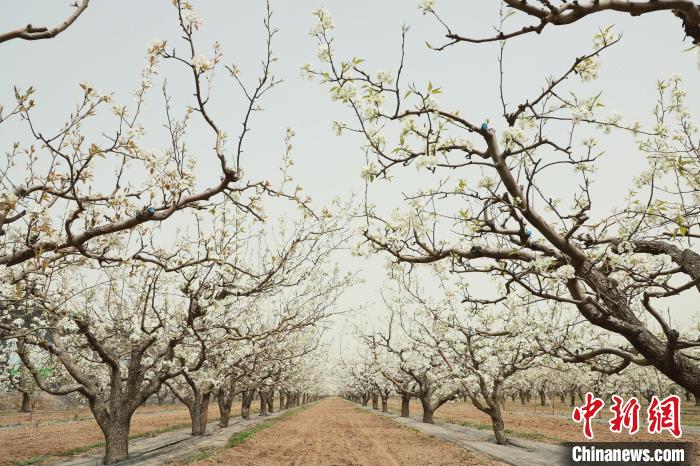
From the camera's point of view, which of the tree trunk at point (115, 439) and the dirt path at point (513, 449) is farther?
the dirt path at point (513, 449)

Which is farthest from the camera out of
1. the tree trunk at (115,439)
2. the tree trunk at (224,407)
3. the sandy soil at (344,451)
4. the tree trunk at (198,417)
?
the tree trunk at (224,407)

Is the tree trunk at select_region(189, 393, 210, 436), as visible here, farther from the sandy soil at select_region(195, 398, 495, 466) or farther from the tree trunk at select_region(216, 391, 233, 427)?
the tree trunk at select_region(216, 391, 233, 427)

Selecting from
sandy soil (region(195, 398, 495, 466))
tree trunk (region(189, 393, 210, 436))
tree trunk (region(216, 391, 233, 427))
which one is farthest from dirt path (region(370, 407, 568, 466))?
tree trunk (region(216, 391, 233, 427))

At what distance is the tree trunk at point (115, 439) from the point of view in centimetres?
1316

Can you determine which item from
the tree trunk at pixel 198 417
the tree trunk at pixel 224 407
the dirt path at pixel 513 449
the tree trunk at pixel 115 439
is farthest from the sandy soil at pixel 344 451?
the tree trunk at pixel 224 407

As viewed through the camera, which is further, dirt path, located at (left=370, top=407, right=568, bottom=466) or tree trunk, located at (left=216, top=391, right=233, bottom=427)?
tree trunk, located at (left=216, top=391, right=233, bottom=427)

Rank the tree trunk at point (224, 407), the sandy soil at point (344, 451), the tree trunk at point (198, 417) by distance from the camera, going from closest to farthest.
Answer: the sandy soil at point (344, 451) < the tree trunk at point (198, 417) < the tree trunk at point (224, 407)

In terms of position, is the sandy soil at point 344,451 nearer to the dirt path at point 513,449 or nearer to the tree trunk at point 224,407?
the dirt path at point 513,449

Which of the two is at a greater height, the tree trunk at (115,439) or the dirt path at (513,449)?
the tree trunk at (115,439)

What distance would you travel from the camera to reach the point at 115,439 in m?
13.3

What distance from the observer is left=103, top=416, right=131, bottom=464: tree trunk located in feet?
43.2

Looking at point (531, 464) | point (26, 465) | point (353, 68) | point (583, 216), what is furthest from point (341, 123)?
point (26, 465)

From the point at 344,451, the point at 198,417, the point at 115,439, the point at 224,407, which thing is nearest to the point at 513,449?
the point at 344,451

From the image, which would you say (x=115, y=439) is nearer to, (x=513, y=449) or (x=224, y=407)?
(x=513, y=449)
